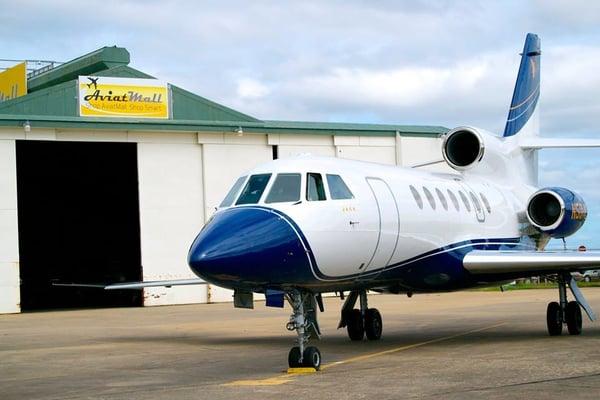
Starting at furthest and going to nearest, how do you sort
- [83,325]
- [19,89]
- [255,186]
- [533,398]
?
1. [19,89]
2. [83,325]
3. [255,186]
4. [533,398]

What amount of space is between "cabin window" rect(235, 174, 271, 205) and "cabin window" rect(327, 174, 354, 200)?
97 centimetres

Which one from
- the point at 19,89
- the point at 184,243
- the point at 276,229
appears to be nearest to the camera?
the point at 276,229

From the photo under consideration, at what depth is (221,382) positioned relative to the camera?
12.2 m

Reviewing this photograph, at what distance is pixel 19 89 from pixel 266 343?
29584 mm

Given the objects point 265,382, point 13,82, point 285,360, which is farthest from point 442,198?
point 13,82

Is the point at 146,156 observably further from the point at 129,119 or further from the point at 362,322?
the point at 362,322

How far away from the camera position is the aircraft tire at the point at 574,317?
719 inches

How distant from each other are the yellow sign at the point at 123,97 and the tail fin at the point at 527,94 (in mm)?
16060

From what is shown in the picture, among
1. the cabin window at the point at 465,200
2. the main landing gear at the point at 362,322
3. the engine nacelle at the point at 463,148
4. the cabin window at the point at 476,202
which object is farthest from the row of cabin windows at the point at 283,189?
the engine nacelle at the point at 463,148

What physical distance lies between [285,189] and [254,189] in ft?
1.45

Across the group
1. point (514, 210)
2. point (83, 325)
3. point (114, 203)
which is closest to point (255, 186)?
point (514, 210)

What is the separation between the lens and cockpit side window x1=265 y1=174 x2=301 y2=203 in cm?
1368

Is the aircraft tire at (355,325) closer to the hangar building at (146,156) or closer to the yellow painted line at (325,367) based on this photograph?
the yellow painted line at (325,367)

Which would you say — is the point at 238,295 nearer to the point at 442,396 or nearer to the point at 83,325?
the point at 442,396
